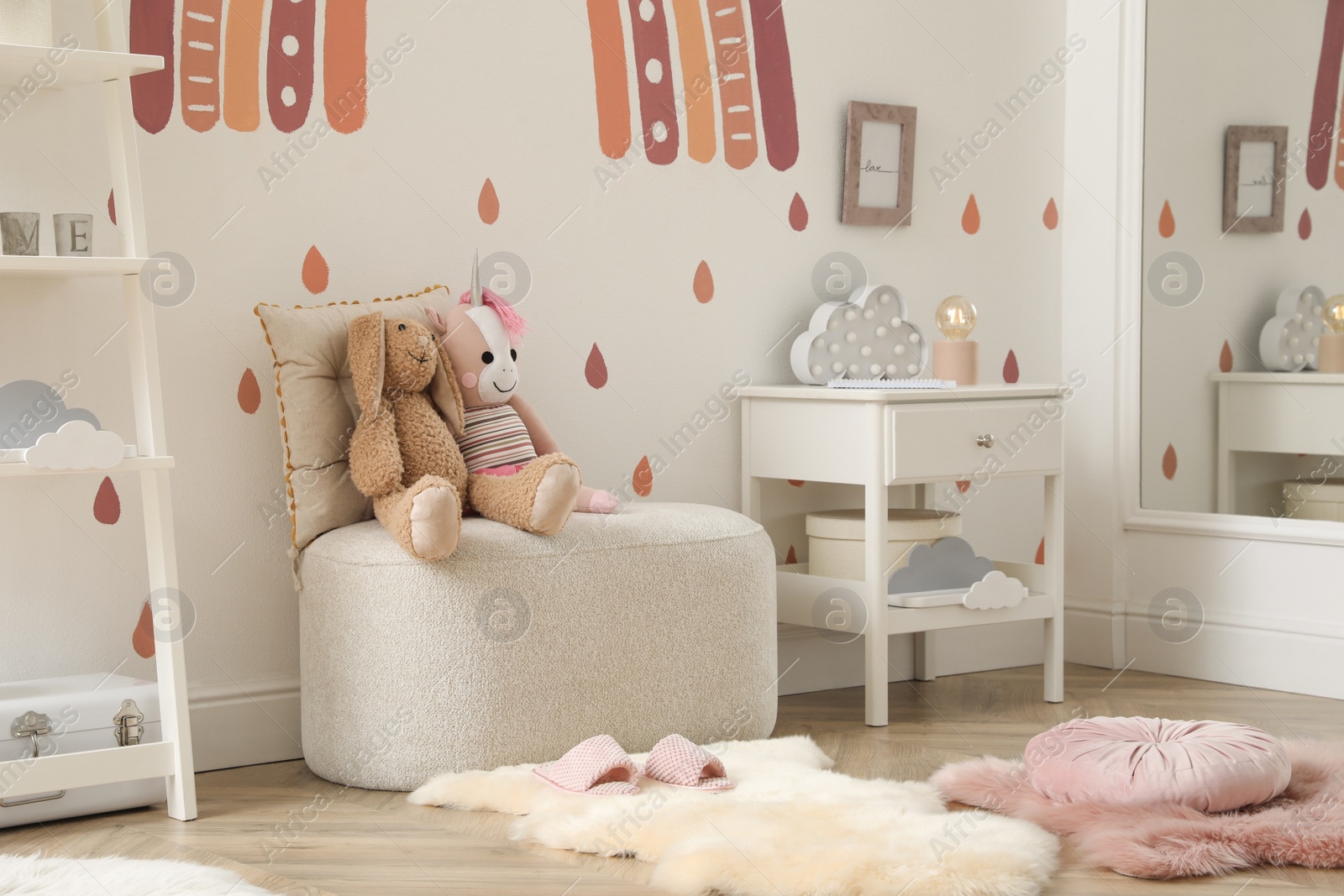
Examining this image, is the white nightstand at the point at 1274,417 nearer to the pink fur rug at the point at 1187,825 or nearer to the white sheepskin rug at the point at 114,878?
the pink fur rug at the point at 1187,825

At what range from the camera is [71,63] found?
1.94m

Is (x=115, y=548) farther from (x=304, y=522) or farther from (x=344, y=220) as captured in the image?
(x=344, y=220)

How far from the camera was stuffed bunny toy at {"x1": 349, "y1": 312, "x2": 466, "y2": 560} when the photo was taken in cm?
222

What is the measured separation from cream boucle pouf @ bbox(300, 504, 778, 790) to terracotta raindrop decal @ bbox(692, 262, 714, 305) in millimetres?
635

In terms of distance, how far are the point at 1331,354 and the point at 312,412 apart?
2.07 metres

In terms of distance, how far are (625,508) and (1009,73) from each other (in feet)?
5.12

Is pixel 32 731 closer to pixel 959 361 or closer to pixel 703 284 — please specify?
pixel 703 284

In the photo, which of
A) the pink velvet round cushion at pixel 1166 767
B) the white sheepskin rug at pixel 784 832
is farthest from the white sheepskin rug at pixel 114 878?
the pink velvet round cushion at pixel 1166 767

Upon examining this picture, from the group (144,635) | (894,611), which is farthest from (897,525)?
(144,635)

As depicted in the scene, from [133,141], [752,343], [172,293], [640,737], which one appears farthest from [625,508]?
[133,141]

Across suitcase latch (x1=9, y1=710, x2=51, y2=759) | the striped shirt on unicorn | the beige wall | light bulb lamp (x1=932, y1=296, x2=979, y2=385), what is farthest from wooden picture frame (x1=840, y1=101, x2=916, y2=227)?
suitcase latch (x1=9, y1=710, x2=51, y2=759)

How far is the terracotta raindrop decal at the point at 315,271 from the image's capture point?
244cm

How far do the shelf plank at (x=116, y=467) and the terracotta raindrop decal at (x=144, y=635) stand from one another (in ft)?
1.31

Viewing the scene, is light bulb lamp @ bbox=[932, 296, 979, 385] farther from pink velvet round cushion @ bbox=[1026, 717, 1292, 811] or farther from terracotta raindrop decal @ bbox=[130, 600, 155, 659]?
terracotta raindrop decal @ bbox=[130, 600, 155, 659]
